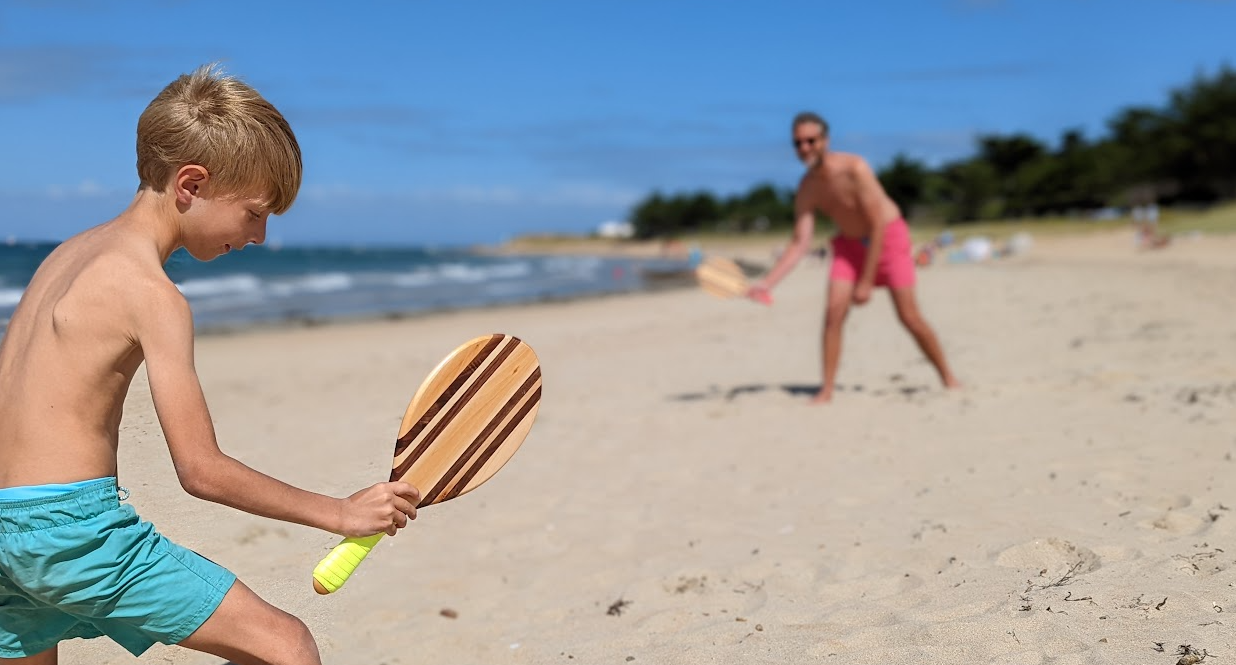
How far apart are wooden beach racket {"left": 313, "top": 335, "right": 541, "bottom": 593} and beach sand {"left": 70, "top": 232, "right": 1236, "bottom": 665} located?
285 millimetres

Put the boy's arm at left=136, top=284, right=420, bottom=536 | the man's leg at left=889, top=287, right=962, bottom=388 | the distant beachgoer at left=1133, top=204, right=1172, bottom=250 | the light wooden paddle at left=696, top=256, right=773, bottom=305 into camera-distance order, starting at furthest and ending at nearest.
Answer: the distant beachgoer at left=1133, top=204, right=1172, bottom=250 → the light wooden paddle at left=696, top=256, right=773, bottom=305 → the man's leg at left=889, top=287, right=962, bottom=388 → the boy's arm at left=136, top=284, right=420, bottom=536

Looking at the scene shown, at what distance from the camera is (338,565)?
1967 millimetres

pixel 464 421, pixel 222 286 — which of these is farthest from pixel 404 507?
pixel 222 286

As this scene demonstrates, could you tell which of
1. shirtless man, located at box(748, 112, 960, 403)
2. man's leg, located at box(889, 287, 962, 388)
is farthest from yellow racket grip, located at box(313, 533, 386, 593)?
man's leg, located at box(889, 287, 962, 388)

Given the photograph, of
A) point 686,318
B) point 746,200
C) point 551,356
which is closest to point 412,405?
point 551,356

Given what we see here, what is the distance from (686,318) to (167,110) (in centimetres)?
1320

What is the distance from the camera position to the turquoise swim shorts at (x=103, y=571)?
1730 millimetres

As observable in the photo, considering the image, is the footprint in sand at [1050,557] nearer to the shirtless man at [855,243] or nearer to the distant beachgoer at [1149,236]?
the shirtless man at [855,243]

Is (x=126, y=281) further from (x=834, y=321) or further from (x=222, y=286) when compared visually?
(x=222, y=286)

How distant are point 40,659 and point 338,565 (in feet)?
2.16

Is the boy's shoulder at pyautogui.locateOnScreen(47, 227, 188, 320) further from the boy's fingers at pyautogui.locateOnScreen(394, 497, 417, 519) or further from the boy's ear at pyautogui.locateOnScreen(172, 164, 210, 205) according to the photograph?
the boy's fingers at pyautogui.locateOnScreen(394, 497, 417, 519)

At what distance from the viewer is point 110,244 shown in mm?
1787

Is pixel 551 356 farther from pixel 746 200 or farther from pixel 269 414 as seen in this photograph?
pixel 746 200

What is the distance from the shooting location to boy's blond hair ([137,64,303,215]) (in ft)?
5.87
